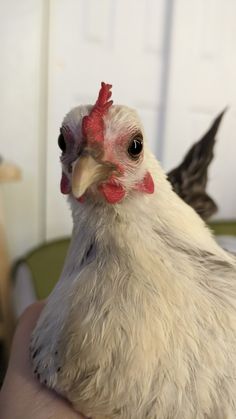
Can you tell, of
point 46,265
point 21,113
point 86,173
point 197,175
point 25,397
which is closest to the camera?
point 86,173

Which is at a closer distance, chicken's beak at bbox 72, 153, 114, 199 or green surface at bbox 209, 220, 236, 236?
chicken's beak at bbox 72, 153, 114, 199

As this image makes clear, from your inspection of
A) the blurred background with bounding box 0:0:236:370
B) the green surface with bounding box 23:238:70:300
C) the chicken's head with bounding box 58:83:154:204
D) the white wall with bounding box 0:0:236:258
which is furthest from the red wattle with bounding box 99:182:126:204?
the white wall with bounding box 0:0:236:258

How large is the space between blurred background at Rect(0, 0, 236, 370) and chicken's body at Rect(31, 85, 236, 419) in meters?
1.02

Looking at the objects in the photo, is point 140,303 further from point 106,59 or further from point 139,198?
point 106,59

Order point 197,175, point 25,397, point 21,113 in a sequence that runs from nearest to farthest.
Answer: point 25,397
point 197,175
point 21,113

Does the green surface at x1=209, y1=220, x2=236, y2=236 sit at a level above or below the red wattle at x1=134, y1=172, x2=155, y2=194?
below

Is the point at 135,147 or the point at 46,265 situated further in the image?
Answer: the point at 46,265

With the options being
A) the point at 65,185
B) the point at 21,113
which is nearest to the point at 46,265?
the point at 21,113

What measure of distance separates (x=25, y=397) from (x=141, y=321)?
228 millimetres

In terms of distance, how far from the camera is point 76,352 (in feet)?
1.62

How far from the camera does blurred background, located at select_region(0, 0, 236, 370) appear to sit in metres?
1.59

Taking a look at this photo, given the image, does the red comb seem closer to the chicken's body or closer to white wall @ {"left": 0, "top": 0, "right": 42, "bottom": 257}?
the chicken's body

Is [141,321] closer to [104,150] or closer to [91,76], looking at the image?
[104,150]

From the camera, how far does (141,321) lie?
485mm
